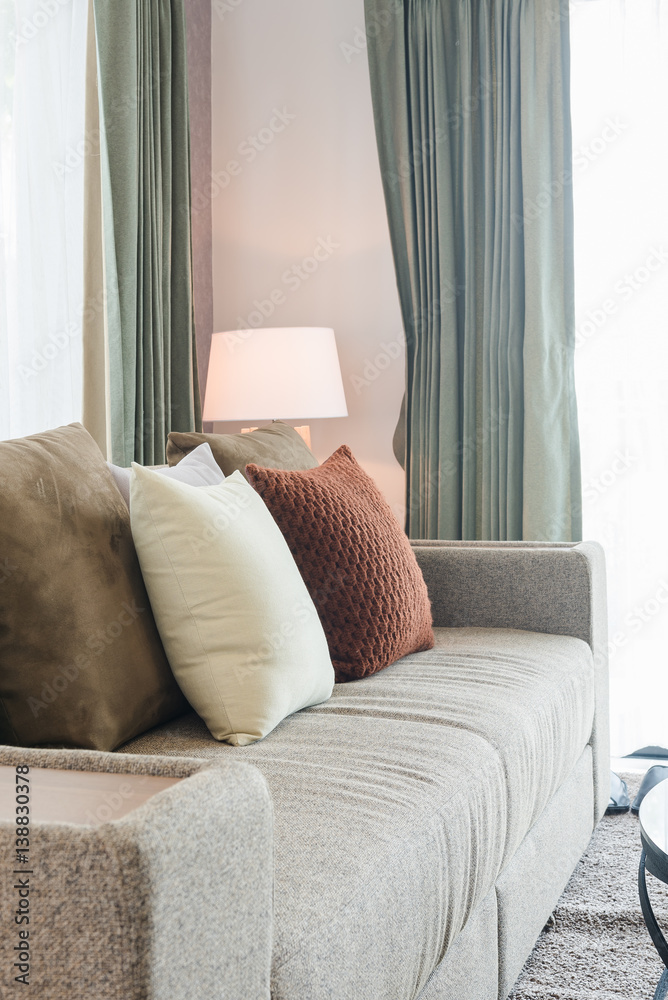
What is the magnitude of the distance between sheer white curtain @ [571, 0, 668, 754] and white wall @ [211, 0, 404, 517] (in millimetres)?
710

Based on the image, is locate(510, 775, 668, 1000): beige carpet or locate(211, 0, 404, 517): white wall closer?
locate(510, 775, 668, 1000): beige carpet

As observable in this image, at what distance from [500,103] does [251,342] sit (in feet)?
3.85

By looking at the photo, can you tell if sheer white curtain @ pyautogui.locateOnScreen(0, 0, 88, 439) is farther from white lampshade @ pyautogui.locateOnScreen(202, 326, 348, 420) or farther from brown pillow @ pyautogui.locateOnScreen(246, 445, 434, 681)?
brown pillow @ pyautogui.locateOnScreen(246, 445, 434, 681)

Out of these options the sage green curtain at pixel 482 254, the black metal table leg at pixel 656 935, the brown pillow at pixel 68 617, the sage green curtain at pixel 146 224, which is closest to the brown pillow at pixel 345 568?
the brown pillow at pixel 68 617

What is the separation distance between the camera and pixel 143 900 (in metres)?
0.60

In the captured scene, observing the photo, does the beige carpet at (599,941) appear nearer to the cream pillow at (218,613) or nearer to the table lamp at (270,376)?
the cream pillow at (218,613)

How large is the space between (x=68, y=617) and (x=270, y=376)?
1674 millimetres

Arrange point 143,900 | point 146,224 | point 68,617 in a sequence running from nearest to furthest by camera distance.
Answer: point 143,900, point 68,617, point 146,224

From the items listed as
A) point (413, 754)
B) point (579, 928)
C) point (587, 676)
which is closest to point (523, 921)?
point (579, 928)

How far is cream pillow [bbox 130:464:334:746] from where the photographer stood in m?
1.35

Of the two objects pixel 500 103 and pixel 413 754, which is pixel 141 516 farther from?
pixel 500 103

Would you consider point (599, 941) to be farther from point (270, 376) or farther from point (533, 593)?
point (270, 376)

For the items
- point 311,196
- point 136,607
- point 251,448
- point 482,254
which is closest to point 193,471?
point 251,448

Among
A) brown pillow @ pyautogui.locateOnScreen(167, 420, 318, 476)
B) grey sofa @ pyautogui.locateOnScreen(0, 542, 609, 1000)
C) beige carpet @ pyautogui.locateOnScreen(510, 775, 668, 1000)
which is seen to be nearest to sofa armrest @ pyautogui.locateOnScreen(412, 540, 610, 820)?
grey sofa @ pyautogui.locateOnScreen(0, 542, 609, 1000)
